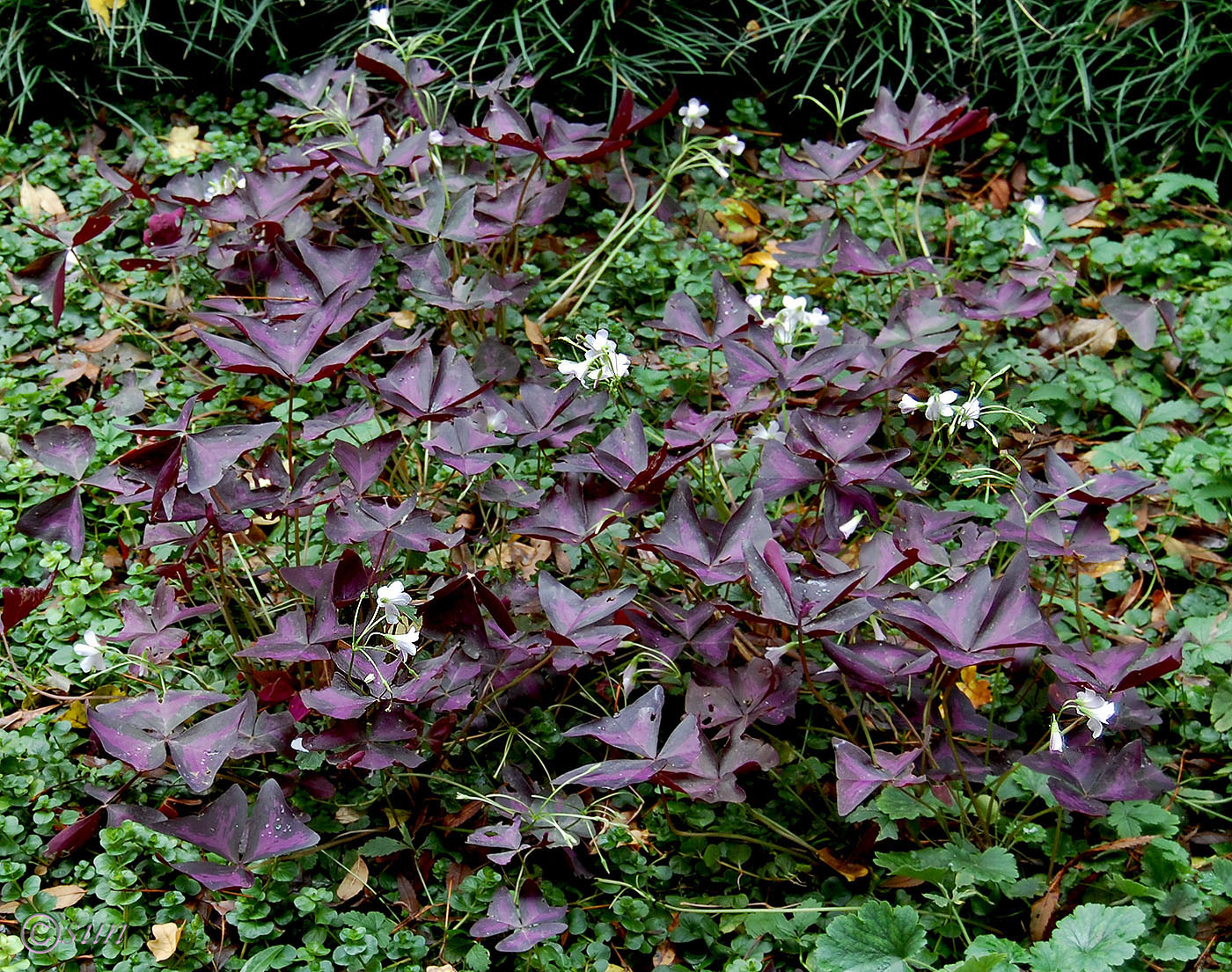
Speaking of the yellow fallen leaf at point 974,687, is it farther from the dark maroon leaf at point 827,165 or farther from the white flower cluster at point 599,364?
the dark maroon leaf at point 827,165

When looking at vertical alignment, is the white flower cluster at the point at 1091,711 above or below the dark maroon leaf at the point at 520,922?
above

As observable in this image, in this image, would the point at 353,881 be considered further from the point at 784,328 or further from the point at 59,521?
the point at 784,328

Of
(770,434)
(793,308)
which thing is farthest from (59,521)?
(793,308)

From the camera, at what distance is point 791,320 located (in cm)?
229

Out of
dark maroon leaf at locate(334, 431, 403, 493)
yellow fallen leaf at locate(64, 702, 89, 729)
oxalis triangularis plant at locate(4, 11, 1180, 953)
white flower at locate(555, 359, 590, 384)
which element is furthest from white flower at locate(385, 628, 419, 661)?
yellow fallen leaf at locate(64, 702, 89, 729)

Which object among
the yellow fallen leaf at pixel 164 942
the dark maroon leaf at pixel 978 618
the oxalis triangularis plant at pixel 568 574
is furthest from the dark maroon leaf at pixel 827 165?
the yellow fallen leaf at pixel 164 942

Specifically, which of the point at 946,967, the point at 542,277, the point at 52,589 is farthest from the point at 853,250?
the point at 52,589

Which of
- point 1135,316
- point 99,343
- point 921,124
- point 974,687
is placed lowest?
point 974,687

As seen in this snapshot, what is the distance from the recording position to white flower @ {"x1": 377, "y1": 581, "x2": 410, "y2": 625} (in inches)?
68.7

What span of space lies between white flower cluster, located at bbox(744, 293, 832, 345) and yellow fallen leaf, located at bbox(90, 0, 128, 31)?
1.78 m

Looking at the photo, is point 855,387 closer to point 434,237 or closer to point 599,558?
point 599,558

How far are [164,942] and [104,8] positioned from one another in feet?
7.53

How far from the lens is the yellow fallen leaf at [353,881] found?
6.23ft

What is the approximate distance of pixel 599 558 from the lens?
2199mm
